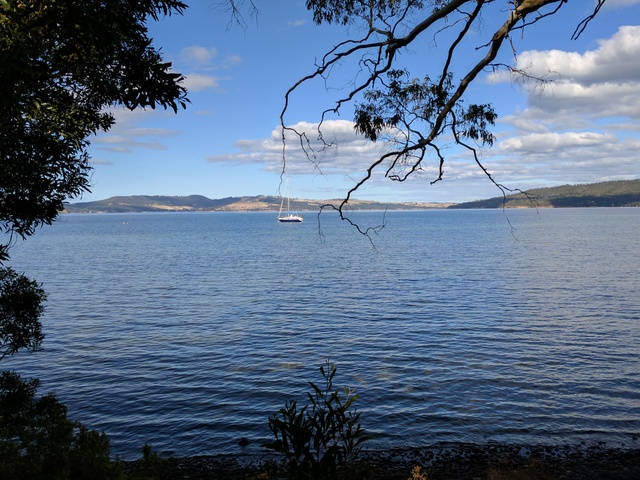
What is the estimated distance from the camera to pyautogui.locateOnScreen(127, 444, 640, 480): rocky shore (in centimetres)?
1163

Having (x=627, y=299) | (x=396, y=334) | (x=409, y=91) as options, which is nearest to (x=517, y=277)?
(x=627, y=299)

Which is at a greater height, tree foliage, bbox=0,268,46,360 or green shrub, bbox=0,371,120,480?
tree foliage, bbox=0,268,46,360

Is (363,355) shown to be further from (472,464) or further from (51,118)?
(51,118)

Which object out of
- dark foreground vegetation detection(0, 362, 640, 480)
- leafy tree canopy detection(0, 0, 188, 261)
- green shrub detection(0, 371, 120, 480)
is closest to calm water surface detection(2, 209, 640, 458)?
dark foreground vegetation detection(0, 362, 640, 480)

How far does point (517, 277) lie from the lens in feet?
156

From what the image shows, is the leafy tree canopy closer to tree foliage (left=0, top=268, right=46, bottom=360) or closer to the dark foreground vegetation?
tree foliage (left=0, top=268, right=46, bottom=360)

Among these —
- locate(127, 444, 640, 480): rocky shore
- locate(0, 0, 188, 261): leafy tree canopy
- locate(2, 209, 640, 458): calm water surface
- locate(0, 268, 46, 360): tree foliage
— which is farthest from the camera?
locate(2, 209, 640, 458): calm water surface

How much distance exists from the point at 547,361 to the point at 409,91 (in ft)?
45.6

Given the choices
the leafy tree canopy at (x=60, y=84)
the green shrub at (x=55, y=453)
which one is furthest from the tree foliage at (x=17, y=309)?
the green shrub at (x=55, y=453)

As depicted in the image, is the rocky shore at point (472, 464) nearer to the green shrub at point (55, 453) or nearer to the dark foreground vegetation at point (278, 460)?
the dark foreground vegetation at point (278, 460)

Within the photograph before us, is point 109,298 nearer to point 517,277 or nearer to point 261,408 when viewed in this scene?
point 261,408

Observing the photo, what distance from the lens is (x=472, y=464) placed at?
1255cm

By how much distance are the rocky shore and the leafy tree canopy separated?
7039 mm

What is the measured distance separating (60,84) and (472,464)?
1252cm
